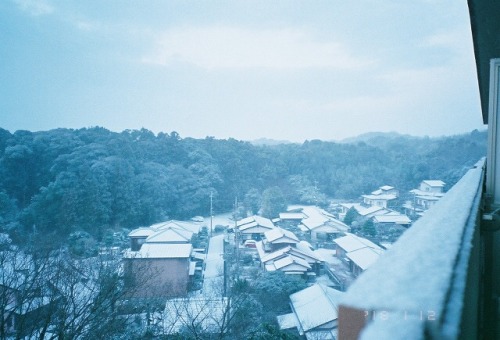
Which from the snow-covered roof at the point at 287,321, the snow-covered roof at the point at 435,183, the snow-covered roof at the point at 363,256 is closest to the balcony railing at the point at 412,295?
the snow-covered roof at the point at 287,321

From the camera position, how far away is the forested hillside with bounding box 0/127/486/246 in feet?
35.2

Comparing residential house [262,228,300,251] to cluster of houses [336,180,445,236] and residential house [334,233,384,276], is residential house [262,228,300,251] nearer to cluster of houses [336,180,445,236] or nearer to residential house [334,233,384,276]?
residential house [334,233,384,276]

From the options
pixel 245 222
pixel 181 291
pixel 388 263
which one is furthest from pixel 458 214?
pixel 245 222

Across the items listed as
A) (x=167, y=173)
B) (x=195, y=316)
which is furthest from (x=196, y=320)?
(x=167, y=173)

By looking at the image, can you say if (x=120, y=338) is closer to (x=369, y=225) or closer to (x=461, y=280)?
(x=461, y=280)

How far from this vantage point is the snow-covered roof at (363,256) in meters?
7.90

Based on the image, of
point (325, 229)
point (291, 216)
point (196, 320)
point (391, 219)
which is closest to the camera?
point (196, 320)

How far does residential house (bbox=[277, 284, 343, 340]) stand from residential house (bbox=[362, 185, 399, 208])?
1064 centimetres

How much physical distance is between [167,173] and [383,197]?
1103 centimetres

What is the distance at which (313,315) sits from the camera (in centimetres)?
547

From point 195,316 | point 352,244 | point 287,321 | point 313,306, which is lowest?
point 287,321

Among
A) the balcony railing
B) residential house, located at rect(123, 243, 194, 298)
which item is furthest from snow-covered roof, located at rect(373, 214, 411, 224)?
the balcony railing

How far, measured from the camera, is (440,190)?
1560 centimetres

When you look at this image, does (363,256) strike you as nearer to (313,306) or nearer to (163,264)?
(313,306)
